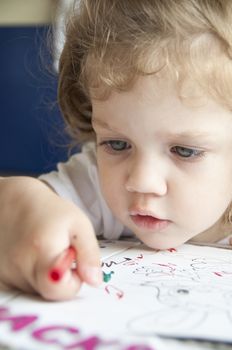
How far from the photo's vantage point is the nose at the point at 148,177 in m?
0.53

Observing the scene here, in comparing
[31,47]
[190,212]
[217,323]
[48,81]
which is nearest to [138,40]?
[190,212]

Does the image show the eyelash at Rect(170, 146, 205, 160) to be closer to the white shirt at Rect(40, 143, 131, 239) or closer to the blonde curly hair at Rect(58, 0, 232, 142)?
the blonde curly hair at Rect(58, 0, 232, 142)

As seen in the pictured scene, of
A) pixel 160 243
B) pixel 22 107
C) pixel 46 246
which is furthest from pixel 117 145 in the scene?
pixel 22 107

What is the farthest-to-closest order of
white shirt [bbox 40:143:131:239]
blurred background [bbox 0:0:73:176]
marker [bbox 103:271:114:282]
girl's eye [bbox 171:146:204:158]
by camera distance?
1. blurred background [bbox 0:0:73:176]
2. white shirt [bbox 40:143:131:239]
3. girl's eye [bbox 171:146:204:158]
4. marker [bbox 103:271:114:282]

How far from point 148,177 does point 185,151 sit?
0.06 metres

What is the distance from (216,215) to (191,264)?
0.36 ft

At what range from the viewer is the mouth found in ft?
1.96

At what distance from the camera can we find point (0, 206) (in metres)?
0.48

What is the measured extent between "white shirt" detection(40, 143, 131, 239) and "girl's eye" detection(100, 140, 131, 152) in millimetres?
155

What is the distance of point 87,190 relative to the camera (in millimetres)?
787

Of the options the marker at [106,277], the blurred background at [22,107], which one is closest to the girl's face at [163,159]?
the marker at [106,277]

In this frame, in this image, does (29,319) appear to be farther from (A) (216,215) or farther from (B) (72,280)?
(A) (216,215)

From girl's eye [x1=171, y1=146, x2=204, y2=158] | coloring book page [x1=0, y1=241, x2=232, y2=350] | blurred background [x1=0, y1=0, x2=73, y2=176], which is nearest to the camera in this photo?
coloring book page [x1=0, y1=241, x2=232, y2=350]

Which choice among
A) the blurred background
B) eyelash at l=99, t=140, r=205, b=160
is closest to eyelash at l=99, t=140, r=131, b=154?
eyelash at l=99, t=140, r=205, b=160
